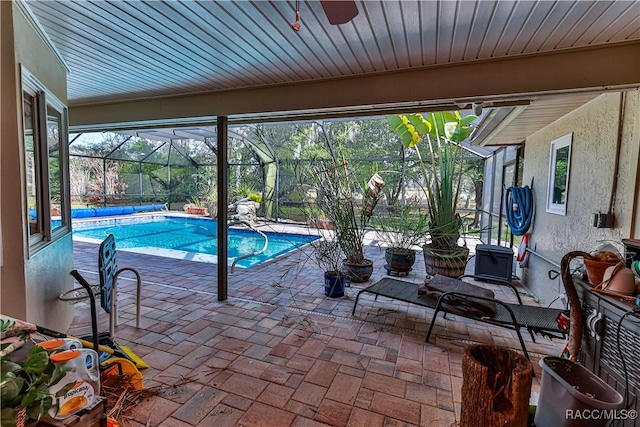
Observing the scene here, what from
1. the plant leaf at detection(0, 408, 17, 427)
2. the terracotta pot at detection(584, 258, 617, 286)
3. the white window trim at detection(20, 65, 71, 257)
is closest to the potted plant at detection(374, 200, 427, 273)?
the terracotta pot at detection(584, 258, 617, 286)

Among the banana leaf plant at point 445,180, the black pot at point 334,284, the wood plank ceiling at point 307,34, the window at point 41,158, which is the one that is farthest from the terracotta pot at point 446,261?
the window at point 41,158

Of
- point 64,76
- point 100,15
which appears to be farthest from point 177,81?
point 100,15

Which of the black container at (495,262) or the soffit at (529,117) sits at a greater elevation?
the soffit at (529,117)

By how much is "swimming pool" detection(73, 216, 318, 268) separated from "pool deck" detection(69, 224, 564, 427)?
269 centimetres

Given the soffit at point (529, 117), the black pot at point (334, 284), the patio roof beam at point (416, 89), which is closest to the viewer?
the patio roof beam at point (416, 89)

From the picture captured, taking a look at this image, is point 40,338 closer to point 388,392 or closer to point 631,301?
point 388,392

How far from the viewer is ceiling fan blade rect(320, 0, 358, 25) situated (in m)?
1.47

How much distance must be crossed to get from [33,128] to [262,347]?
271cm

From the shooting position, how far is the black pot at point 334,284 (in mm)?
4152

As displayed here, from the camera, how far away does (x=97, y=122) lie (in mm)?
4578

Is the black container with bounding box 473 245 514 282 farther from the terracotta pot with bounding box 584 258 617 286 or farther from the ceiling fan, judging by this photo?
the ceiling fan

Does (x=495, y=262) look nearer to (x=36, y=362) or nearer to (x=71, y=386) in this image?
(x=71, y=386)

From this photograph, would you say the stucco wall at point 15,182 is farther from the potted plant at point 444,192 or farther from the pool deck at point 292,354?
the potted plant at point 444,192

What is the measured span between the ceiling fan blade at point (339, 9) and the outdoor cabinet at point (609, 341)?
210 centimetres
